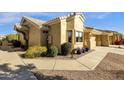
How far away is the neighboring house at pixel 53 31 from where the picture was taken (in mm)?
15648

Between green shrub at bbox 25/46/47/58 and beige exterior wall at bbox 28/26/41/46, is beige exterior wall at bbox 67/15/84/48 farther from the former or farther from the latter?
green shrub at bbox 25/46/47/58

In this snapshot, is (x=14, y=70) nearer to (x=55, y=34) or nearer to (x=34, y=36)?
(x=55, y=34)

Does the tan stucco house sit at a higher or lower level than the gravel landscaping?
higher

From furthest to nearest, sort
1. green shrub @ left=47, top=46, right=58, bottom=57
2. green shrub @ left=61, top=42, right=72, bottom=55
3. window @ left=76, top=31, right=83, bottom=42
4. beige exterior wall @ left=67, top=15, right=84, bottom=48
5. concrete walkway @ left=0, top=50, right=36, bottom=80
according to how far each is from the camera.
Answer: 1. window @ left=76, top=31, right=83, bottom=42
2. beige exterior wall @ left=67, top=15, right=84, bottom=48
3. green shrub @ left=61, top=42, right=72, bottom=55
4. green shrub @ left=47, top=46, right=58, bottom=57
5. concrete walkway @ left=0, top=50, right=36, bottom=80

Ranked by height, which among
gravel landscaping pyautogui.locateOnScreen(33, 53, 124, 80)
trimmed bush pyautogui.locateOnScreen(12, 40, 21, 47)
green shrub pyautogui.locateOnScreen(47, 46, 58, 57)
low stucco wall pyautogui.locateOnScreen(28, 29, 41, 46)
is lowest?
gravel landscaping pyautogui.locateOnScreen(33, 53, 124, 80)

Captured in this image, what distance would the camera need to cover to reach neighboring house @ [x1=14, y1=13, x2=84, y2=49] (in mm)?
15648

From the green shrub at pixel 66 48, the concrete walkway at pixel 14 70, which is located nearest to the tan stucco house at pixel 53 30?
the green shrub at pixel 66 48

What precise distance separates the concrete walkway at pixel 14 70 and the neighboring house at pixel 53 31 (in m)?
3.89

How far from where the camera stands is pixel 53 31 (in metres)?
16.2

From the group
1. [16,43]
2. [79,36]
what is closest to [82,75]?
[79,36]

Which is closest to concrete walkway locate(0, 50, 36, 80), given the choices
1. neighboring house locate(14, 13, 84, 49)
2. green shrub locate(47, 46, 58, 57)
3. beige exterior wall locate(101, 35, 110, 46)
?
green shrub locate(47, 46, 58, 57)

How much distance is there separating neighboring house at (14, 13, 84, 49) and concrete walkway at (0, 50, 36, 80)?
389cm

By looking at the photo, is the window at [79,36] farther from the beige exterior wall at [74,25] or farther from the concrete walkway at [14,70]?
the concrete walkway at [14,70]
